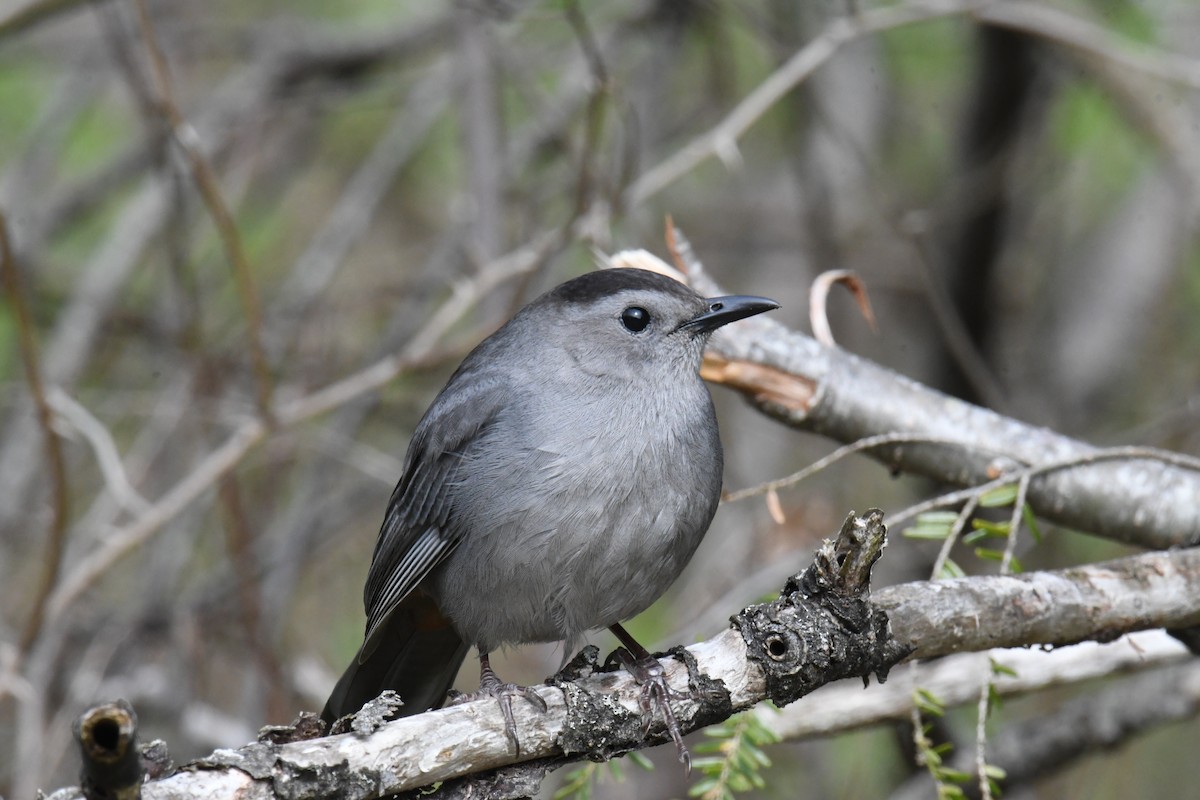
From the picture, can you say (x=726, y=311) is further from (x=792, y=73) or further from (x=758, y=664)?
(x=792, y=73)

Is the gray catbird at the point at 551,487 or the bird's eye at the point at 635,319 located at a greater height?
the bird's eye at the point at 635,319

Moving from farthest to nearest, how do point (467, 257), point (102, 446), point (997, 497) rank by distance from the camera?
point (467, 257) → point (102, 446) → point (997, 497)

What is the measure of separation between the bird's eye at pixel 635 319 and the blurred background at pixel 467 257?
0.91 metres

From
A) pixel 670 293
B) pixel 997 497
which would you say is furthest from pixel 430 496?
pixel 997 497

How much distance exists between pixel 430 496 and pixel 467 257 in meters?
2.12

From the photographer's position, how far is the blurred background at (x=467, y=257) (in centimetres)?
475

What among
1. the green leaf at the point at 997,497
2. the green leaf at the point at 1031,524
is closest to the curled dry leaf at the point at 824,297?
the green leaf at the point at 997,497

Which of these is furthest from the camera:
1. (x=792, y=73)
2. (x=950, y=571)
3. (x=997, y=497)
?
(x=792, y=73)

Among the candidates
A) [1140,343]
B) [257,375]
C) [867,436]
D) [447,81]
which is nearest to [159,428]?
[257,375]

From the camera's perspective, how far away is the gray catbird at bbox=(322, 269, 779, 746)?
324 centimetres

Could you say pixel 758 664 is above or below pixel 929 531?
below

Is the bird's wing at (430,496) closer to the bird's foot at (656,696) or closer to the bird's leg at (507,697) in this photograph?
the bird's leg at (507,697)

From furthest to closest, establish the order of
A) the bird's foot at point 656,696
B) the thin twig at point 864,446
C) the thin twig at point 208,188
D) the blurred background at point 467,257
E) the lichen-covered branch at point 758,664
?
the blurred background at point 467,257 → the thin twig at point 208,188 → the thin twig at point 864,446 → the bird's foot at point 656,696 → the lichen-covered branch at point 758,664

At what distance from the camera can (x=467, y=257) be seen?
18.1 feet
